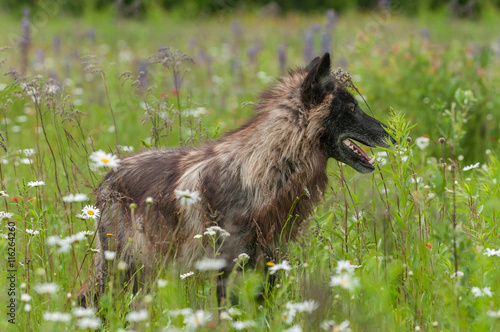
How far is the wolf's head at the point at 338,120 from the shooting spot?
11.4ft

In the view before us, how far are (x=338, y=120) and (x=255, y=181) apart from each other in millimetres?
637

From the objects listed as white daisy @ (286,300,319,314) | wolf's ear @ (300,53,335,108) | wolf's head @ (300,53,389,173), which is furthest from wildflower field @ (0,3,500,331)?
wolf's ear @ (300,53,335,108)

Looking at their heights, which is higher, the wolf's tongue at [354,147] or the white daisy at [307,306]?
the wolf's tongue at [354,147]

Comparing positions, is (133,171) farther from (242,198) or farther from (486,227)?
(486,227)

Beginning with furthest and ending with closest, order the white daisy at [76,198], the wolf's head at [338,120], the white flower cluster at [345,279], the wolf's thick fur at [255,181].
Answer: the wolf's head at [338,120] < the wolf's thick fur at [255,181] < the white daisy at [76,198] < the white flower cluster at [345,279]

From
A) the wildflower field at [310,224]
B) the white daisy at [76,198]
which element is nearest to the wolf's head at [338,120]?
the wildflower field at [310,224]

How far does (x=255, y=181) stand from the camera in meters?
3.37

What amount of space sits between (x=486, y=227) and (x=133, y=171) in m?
2.27

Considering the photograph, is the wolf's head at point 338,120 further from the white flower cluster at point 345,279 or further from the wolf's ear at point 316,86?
the white flower cluster at point 345,279

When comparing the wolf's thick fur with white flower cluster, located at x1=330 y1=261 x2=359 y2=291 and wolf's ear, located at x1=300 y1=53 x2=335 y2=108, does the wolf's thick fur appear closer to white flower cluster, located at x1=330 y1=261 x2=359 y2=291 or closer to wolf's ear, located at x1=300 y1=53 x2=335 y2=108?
wolf's ear, located at x1=300 y1=53 x2=335 y2=108

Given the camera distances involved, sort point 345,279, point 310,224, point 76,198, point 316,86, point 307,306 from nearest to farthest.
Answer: point 307,306 < point 345,279 < point 76,198 < point 316,86 < point 310,224

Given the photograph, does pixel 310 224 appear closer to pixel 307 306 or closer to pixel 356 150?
pixel 356 150

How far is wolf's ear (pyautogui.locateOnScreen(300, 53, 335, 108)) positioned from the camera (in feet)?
11.3

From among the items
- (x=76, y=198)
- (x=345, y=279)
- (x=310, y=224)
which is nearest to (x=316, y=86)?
(x=310, y=224)
